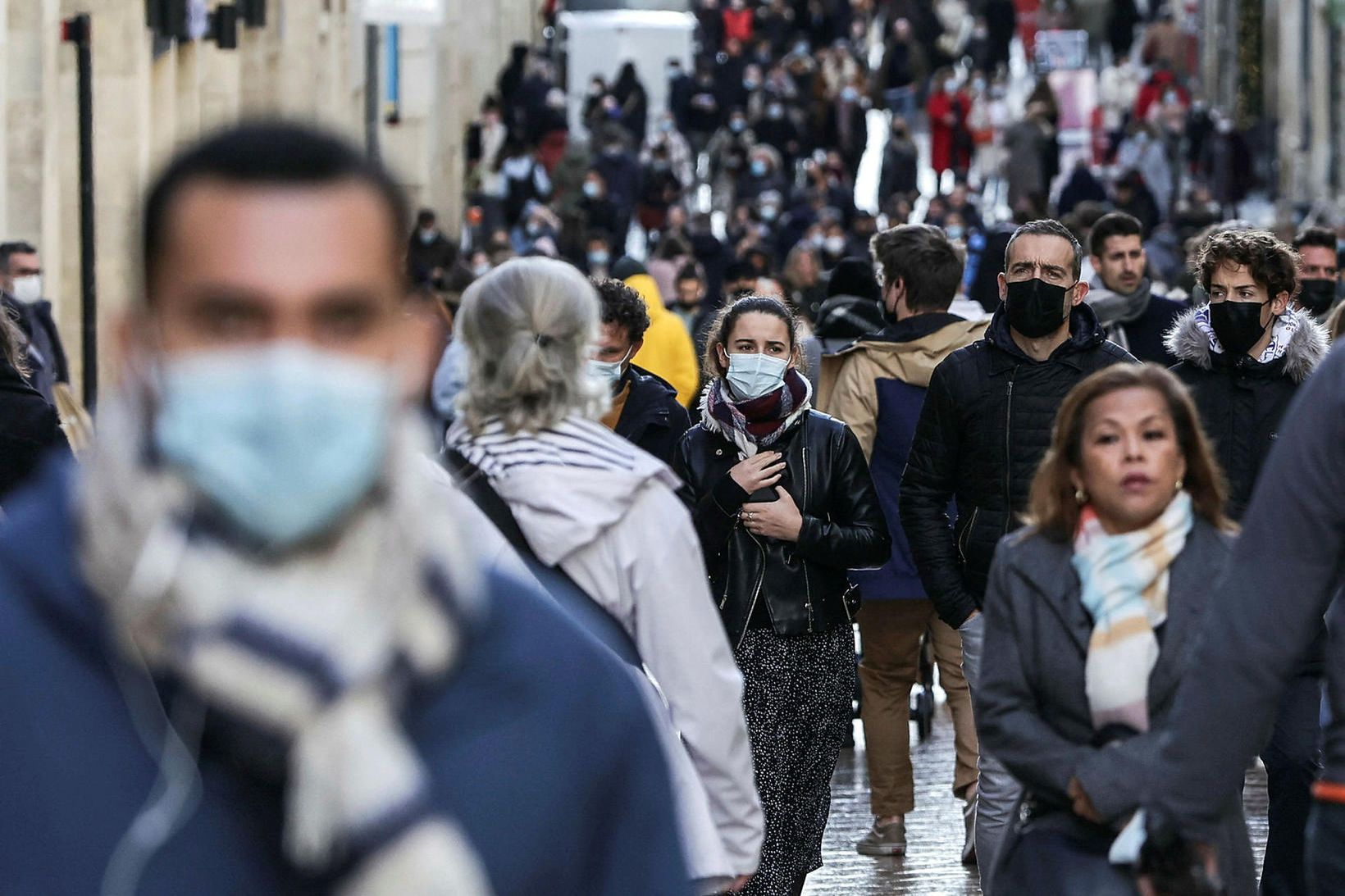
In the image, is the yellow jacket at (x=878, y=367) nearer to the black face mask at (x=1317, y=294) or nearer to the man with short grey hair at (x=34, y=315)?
the man with short grey hair at (x=34, y=315)

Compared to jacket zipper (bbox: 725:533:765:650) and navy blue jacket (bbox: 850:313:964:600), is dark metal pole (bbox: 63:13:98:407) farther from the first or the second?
jacket zipper (bbox: 725:533:765:650)

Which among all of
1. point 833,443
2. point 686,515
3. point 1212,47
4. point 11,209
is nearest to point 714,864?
point 686,515

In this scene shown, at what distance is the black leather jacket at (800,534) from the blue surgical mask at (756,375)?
12 cm

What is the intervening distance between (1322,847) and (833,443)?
326 centimetres

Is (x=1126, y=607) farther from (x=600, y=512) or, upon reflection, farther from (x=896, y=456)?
(x=896, y=456)

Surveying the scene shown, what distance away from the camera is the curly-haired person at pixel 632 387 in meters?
6.93

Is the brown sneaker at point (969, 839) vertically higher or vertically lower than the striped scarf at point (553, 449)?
lower

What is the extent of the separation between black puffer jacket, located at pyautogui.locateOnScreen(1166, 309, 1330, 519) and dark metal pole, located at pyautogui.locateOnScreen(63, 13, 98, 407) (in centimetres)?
839

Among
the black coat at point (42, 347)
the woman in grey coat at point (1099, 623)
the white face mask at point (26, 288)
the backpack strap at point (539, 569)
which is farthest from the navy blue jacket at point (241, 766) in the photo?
the white face mask at point (26, 288)

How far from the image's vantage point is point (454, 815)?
6.07ft

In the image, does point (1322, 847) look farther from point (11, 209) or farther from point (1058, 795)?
point (11, 209)

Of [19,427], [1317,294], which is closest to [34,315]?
[1317,294]

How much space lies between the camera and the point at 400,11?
63.2 ft

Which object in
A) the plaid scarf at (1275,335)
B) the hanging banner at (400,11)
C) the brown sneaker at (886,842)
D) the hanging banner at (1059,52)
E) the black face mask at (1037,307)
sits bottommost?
the brown sneaker at (886,842)
